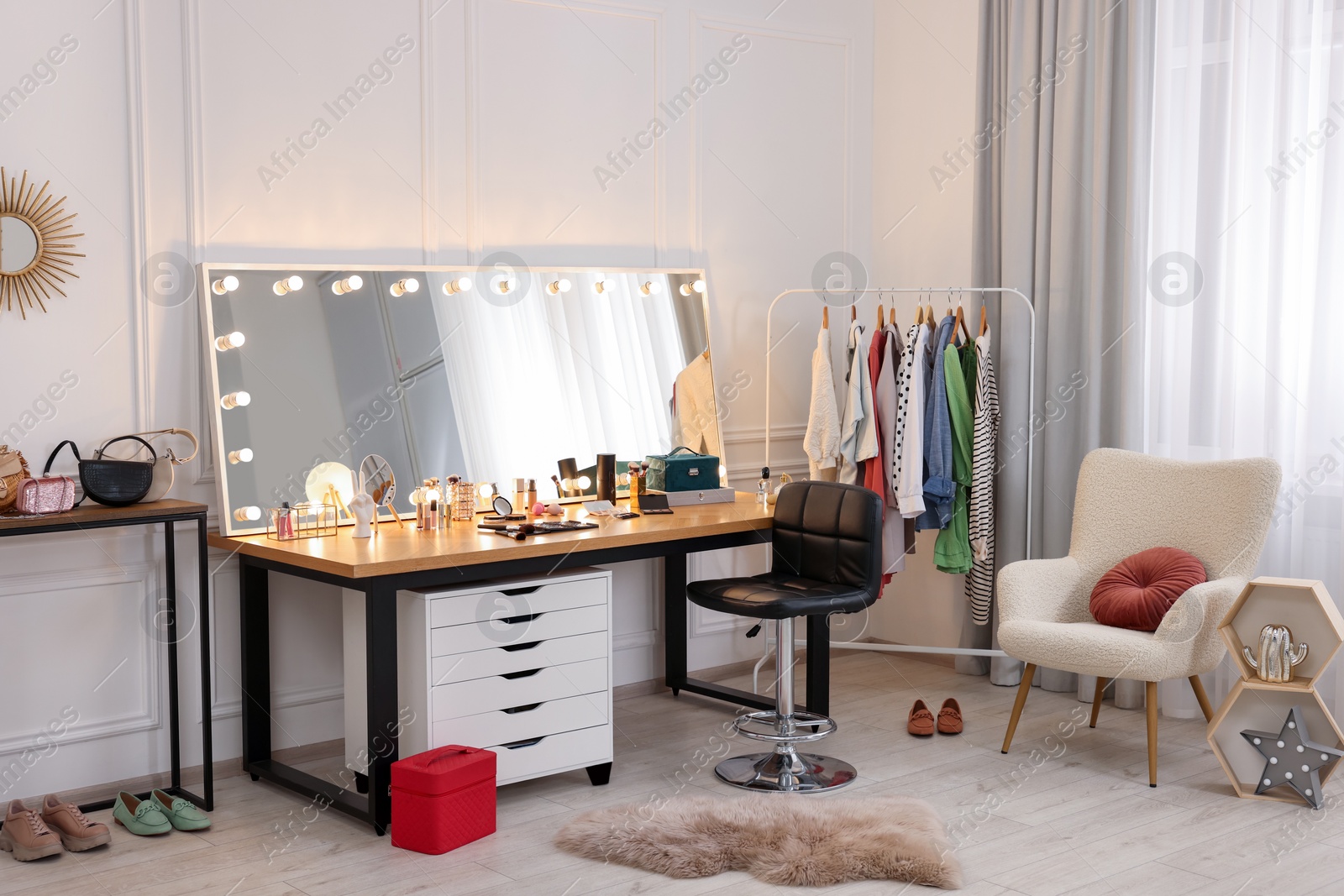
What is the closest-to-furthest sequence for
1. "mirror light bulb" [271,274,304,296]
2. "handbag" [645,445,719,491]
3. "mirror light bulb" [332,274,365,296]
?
"mirror light bulb" [271,274,304,296] < "mirror light bulb" [332,274,365,296] < "handbag" [645,445,719,491]

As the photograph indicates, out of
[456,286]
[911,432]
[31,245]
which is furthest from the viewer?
[911,432]

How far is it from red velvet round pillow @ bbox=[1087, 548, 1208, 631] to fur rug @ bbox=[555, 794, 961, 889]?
90 centimetres

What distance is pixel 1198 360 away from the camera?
407cm

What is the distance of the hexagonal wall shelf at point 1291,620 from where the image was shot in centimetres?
331

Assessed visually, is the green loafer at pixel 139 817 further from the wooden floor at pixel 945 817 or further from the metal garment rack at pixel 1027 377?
the metal garment rack at pixel 1027 377

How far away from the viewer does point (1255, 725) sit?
340 centimetres

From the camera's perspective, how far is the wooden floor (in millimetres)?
2787

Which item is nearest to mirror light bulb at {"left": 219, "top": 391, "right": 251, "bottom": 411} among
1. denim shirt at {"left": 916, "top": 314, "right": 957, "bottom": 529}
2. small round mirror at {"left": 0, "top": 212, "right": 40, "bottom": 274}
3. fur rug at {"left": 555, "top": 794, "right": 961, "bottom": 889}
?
small round mirror at {"left": 0, "top": 212, "right": 40, "bottom": 274}

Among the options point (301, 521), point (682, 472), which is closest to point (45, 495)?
point (301, 521)

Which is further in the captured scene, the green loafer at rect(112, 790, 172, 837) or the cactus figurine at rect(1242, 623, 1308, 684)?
the cactus figurine at rect(1242, 623, 1308, 684)

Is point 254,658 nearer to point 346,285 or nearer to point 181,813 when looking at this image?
point 181,813

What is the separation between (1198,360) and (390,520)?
268 cm

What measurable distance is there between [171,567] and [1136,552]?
290 cm

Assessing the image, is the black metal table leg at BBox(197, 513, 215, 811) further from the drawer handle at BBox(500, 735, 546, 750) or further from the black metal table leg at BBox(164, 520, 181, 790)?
the drawer handle at BBox(500, 735, 546, 750)
